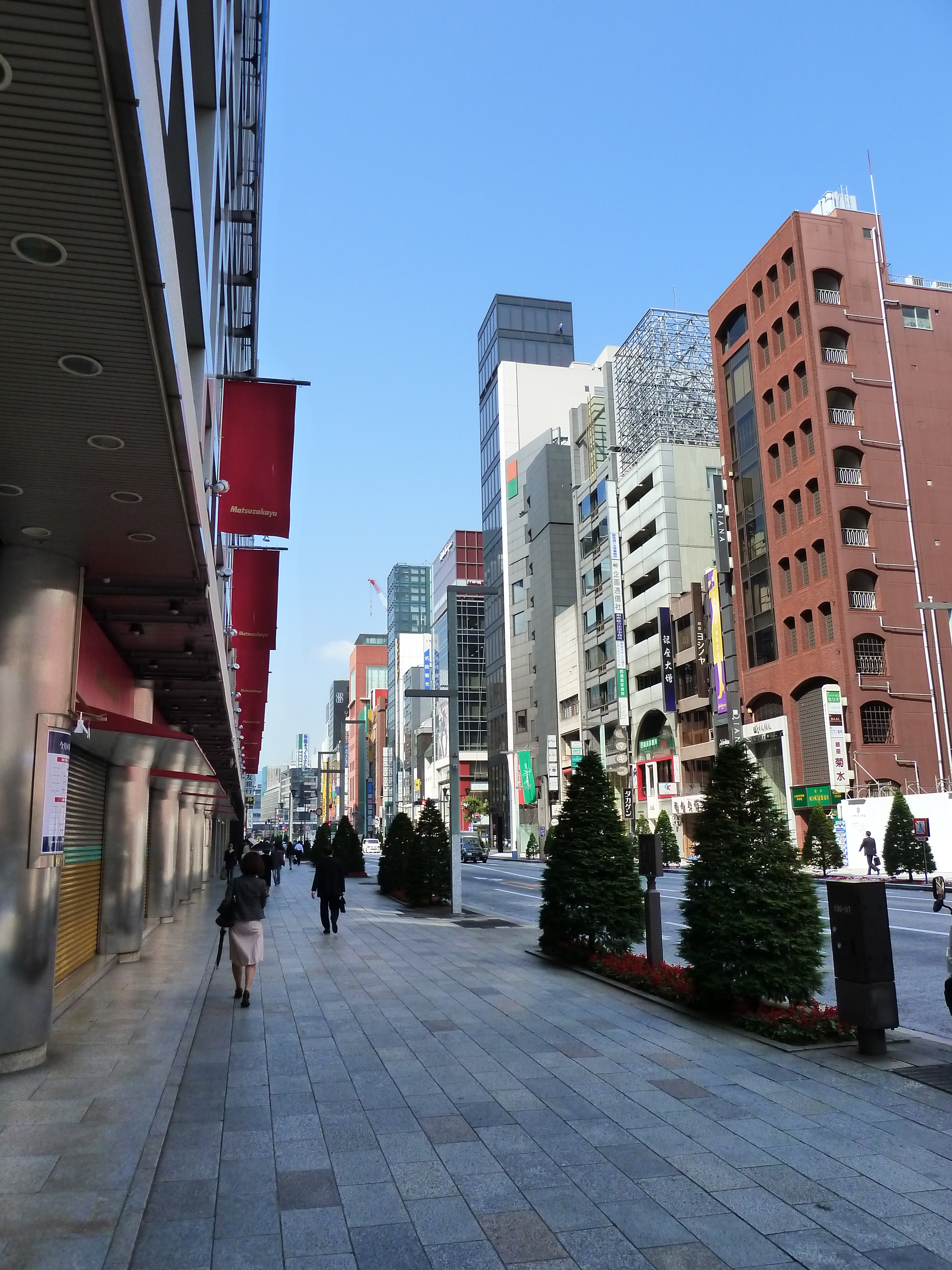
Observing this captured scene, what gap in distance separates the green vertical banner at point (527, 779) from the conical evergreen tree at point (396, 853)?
191ft

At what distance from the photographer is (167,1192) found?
5570 millimetres

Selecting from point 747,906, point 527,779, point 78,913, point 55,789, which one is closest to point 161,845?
point 78,913

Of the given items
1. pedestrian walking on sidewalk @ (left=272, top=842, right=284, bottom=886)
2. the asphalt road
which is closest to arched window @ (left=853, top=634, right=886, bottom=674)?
the asphalt road

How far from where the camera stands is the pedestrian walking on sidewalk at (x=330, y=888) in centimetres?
2070

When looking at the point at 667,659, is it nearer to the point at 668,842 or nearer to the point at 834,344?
the point at 668,842

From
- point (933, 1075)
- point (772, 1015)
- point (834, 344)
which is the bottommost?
point (933, 1075)

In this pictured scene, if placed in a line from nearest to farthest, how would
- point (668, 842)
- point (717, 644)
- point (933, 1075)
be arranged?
point (933, 1075), point (668, 842), point (717, 644)

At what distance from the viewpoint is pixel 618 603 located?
253 feet

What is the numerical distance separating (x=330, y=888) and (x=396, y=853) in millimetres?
14395

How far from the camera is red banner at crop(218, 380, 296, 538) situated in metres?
9.20

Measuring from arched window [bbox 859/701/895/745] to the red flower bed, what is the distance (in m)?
37.9

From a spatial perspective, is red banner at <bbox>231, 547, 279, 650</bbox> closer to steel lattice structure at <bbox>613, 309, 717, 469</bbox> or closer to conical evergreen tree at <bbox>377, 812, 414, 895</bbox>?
conical evergreen tree at <bbox>377, 812, 414, 895</bbox>

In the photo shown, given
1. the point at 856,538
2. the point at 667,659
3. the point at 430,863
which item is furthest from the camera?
the point at 667,659

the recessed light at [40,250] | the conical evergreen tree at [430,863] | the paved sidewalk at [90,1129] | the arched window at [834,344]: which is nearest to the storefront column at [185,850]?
the conical evergreen tree at [430,863]
